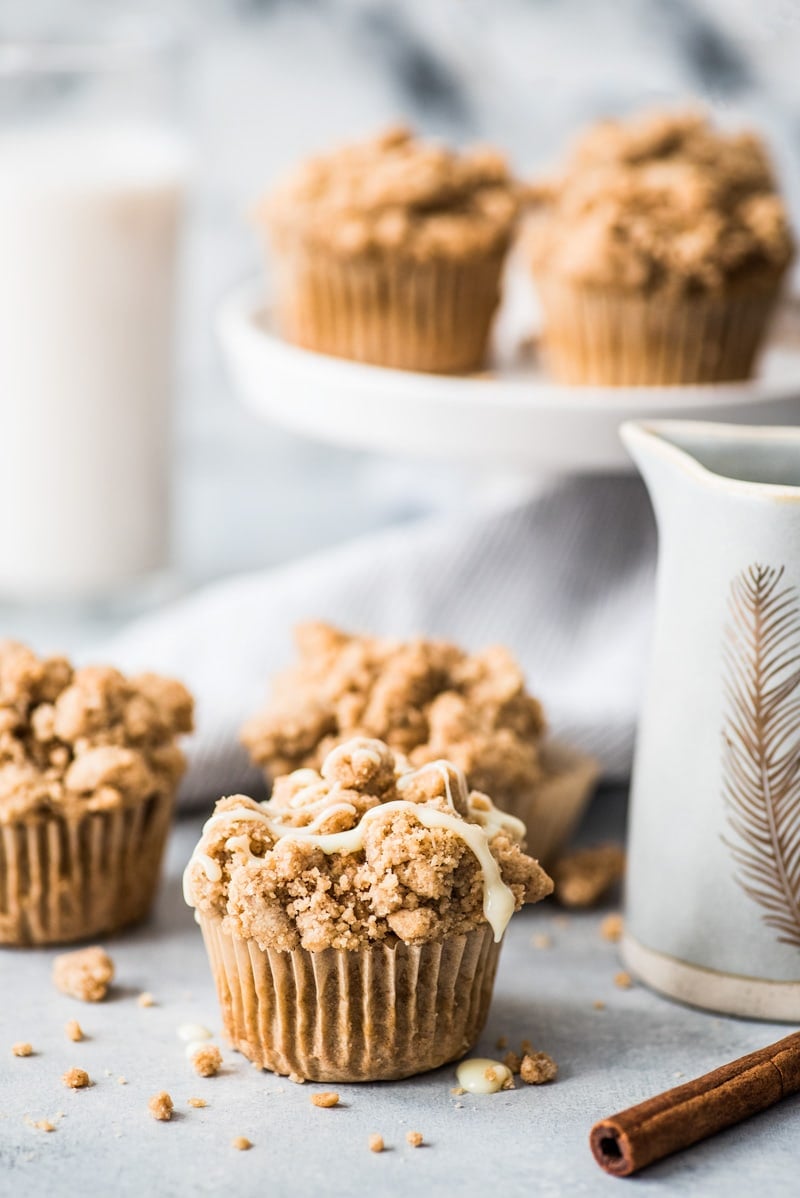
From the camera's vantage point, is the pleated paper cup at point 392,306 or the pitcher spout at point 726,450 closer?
the pitcher spout at point 726,450

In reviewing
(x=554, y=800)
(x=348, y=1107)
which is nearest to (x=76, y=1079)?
(x=348, y=1107)

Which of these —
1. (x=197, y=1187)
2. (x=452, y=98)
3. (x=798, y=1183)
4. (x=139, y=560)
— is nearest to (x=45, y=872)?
(x=197, y=1187)

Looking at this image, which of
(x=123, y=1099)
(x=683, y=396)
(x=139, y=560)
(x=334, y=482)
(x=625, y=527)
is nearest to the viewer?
(x=123, y=1099)

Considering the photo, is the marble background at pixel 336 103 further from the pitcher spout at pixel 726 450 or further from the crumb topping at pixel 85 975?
the pitcher spout at pixel 726 450

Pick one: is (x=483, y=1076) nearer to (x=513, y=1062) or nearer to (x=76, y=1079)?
(x=513, y=1062)

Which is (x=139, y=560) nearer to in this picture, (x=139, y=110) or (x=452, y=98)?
(x=139, y=110)

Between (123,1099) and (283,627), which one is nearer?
(123,1099)

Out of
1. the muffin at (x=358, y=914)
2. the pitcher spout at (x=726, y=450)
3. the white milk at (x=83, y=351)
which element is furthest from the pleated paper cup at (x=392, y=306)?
the muffin at (x=358, y=914)
